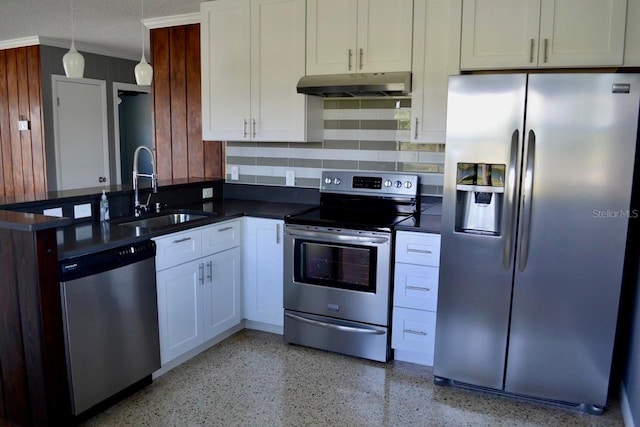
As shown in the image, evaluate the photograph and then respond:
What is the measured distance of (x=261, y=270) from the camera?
3438 millimetres

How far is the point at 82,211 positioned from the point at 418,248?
1.98m

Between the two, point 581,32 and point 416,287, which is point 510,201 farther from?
point 581,32

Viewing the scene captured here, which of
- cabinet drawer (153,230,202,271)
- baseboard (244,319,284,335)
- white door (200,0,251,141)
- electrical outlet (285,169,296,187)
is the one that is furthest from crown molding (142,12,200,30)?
baseboard (244,319,284,335)

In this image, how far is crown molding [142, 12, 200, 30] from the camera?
4179mm

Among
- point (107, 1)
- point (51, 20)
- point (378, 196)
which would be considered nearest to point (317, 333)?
point (378, 196)

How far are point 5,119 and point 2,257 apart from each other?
4704 mm

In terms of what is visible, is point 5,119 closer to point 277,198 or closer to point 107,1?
point 107,1

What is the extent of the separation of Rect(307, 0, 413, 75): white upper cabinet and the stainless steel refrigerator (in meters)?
0.71

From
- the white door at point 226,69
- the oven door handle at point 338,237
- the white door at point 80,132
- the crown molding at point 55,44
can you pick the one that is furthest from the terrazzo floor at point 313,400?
the crown molding at point 55,44

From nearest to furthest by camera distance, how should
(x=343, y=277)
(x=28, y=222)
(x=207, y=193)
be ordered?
1. (x=28, y=222)
2. (x=343, y=277)
3. (x=207, y=193)

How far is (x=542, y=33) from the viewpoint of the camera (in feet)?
8.92

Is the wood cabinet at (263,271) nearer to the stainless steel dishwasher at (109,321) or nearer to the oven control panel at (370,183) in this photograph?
the oven control panel at (370,183)

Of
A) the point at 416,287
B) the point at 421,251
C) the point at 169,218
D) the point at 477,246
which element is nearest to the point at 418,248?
the point at 421,251

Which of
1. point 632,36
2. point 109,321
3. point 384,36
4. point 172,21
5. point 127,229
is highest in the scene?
point 172,21
